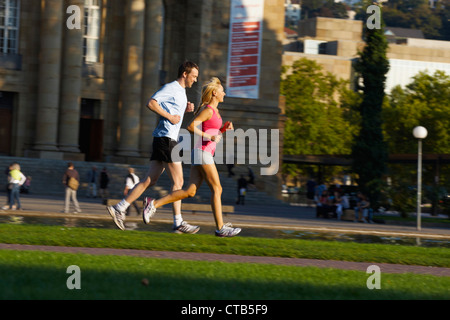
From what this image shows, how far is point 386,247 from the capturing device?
1490cm

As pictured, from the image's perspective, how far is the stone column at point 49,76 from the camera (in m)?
44.7

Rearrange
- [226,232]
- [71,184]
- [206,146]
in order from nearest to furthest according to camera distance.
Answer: [206,146]
[226,232]
[71,184]

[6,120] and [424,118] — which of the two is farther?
[424,118]

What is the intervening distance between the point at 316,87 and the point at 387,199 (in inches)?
1932

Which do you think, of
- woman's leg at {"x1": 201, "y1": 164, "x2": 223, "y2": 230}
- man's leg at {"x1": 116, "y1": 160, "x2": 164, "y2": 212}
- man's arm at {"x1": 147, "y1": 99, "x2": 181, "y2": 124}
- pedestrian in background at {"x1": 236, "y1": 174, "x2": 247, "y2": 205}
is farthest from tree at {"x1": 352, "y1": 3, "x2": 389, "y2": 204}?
man's arm at {"x1": 147, "y1": 99, "x2": 181, "y2": 124}

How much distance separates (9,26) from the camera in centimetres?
4700

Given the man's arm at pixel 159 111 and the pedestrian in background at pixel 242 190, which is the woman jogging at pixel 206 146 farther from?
the pedestrian in background at pixel 242 190

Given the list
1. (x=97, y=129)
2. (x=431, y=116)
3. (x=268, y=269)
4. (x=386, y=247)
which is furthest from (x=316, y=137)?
(x=268, y=269)

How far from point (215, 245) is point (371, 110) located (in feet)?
91.7

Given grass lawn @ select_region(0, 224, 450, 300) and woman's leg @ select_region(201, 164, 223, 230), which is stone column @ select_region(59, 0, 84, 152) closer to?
grass lawn @ select_region(0, 224, 450, 300)

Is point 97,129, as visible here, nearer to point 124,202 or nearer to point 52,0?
point 52,0

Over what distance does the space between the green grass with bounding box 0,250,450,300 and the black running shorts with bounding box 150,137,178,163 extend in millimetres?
2585
